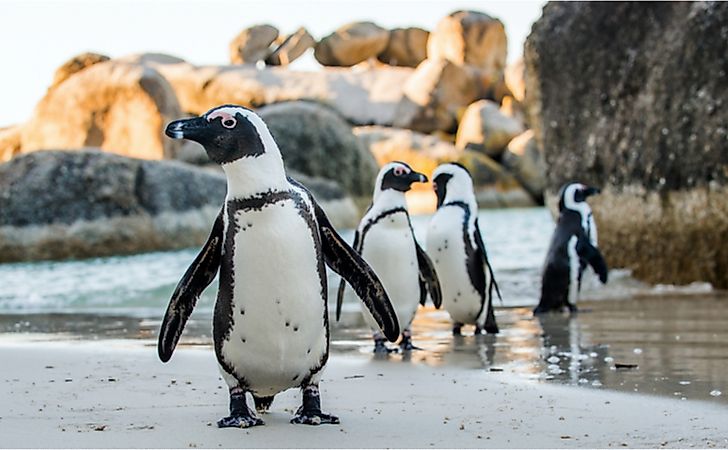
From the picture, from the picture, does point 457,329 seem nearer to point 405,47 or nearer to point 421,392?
point 421,392

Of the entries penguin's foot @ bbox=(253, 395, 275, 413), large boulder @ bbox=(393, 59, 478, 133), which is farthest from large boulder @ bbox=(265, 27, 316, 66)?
penguin's foot @ bbox=(253, 395, 275, 413)

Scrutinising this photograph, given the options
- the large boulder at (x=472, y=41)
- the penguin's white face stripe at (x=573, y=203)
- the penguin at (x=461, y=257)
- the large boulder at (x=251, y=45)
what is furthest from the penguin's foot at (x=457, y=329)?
the large boulder at (x=251, y=45)

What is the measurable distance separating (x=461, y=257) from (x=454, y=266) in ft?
0.22

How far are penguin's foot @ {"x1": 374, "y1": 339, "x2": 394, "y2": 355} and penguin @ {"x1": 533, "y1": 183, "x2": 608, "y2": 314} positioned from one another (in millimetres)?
2415

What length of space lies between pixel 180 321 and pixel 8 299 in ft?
21.9

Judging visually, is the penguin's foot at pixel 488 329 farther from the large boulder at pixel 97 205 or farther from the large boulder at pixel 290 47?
the large boulder at pixel 290 47

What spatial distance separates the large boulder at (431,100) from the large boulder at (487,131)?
9.51 ft

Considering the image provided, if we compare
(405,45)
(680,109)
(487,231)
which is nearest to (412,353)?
(680,109)

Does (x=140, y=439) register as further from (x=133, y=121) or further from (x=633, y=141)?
(x=133, y=121)

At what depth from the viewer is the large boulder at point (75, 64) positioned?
106ft

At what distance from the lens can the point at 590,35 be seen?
10.6 m

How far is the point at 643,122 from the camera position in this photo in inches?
385

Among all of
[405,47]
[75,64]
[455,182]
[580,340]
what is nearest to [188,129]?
[580,340]

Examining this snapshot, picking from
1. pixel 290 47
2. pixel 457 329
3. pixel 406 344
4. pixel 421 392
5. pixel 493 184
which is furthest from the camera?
pixel 290 47
